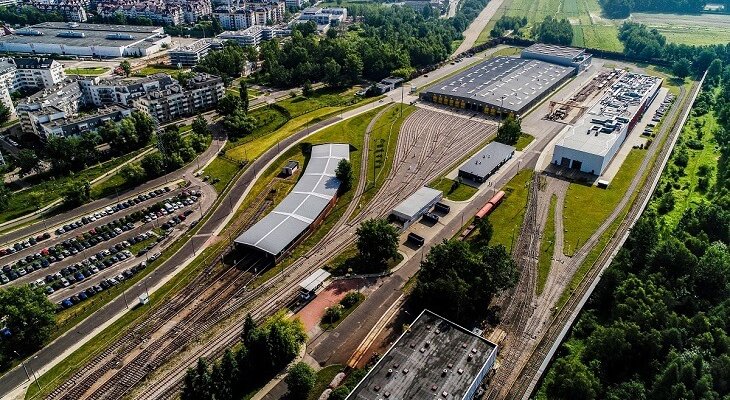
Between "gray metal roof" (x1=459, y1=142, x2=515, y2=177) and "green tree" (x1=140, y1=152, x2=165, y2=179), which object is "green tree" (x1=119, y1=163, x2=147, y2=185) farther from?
"gray metal roof" (x1=459, y1=142, x2=515, y2=177)

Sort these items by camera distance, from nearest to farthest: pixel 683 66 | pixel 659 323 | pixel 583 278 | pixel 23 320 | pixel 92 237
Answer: pixel 23 320 < pixel 659 323 < pixel 583 278 < pixel 92 237 < pixel 683 66

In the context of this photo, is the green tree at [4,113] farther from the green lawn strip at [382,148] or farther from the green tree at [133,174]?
the green lawn strip at [382,148]

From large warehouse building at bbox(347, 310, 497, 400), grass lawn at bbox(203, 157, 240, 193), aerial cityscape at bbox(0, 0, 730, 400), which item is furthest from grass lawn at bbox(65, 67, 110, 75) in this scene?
large warehouse building at bbox(347, 310, 497, 400)

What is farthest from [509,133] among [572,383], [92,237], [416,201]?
[92,237]

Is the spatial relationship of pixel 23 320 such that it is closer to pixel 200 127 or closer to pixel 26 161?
pixel 26 161

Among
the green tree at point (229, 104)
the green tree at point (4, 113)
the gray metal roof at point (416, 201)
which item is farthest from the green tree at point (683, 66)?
the green tree at point (4, 113)

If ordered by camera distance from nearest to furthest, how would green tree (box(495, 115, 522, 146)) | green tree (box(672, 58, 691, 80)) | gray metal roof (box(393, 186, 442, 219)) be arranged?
gray metal roof (box(393, 186, 442, 219)) → green tree (box(495, 115, 522, 146)) → green tree (box(672, 58, 691, 80))
